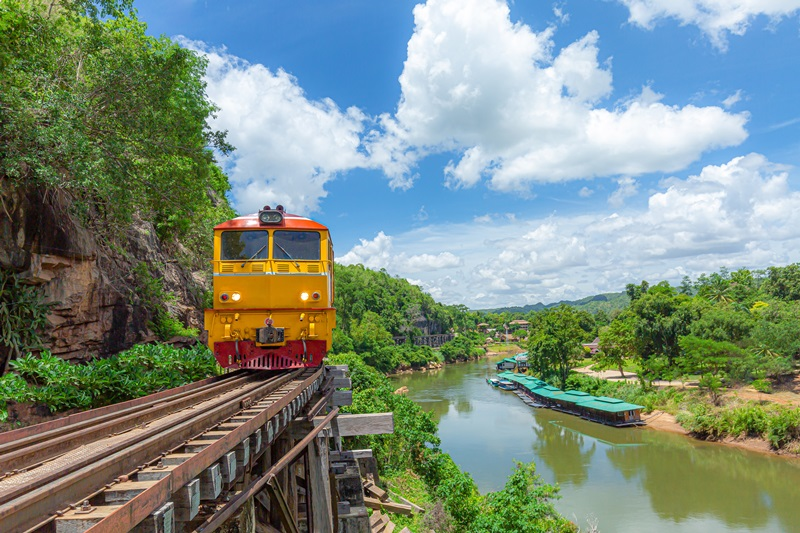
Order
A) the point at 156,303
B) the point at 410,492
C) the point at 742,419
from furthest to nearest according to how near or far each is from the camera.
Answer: the point at 742,419 < the point at 410,492 < the point at 156,303

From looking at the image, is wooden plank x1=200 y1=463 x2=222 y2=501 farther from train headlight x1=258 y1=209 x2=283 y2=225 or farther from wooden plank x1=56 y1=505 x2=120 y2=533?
train headlight x1=258 y1=209 x2=283 y2=225

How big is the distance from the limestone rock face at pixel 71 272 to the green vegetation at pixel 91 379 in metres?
1.51

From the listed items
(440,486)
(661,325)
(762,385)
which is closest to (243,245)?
(440,486)

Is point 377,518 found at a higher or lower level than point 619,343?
lower

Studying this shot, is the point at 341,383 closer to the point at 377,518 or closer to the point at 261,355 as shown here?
the point at 261,355

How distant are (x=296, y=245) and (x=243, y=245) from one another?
1.14 m

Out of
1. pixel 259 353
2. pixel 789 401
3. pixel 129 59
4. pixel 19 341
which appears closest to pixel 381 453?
pixel 259 353

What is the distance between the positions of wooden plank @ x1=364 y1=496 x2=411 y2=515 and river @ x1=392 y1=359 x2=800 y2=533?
→ 815cm

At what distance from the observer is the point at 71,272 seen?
11.8 meters

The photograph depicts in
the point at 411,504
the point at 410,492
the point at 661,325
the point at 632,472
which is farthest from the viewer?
the point at 661,325

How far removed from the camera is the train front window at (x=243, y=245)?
33.5 feet

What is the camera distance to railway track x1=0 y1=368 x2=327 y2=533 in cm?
252

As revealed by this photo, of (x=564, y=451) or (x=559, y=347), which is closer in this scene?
(x=564, y=451)

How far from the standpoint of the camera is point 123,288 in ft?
47.3
